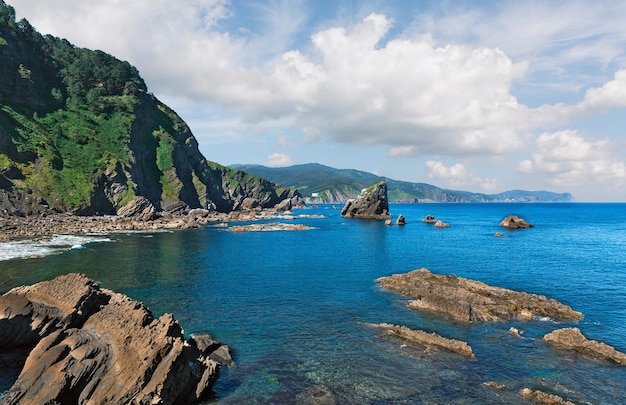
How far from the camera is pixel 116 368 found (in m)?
18.6

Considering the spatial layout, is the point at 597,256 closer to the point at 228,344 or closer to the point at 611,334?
the point at 611,334

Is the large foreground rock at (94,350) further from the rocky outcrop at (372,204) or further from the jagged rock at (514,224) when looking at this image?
the rocky outcrop at (372,204)

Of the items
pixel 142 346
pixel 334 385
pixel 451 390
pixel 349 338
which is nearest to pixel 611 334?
pixel 451 390

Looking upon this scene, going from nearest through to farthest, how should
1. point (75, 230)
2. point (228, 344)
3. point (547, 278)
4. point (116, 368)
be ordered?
point (116, 368), point (228, 344), point (547, 278), point (75, 230)

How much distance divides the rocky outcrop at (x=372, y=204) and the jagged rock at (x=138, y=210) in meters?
104

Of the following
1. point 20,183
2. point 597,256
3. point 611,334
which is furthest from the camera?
point 20,183

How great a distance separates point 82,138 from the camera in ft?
473

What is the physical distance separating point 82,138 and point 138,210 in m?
40.0

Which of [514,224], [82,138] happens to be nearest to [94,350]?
[514,224]

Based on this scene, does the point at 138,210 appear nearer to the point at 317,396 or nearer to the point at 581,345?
the point at 317,396

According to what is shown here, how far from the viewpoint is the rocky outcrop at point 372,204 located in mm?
189500

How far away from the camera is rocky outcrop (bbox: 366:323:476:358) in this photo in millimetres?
28203

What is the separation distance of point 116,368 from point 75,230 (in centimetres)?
10112

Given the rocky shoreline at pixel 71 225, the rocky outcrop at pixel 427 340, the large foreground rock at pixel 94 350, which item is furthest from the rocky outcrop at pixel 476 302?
the rocky shoreline at pixel 71 225
